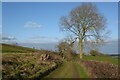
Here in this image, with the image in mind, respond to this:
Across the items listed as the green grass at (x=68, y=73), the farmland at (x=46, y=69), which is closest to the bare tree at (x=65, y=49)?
the farmland at (x=46, y=69)

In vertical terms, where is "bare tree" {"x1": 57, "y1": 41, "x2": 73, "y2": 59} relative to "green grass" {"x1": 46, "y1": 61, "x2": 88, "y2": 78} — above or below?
above

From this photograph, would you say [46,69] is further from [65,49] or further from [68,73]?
[65,49]

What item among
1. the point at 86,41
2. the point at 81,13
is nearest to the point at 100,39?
the point at 86,41

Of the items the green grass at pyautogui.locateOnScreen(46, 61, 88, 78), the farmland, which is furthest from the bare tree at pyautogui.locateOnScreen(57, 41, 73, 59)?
the green grass at pyautogui.locateOnScreen(46, 61, 88, 78)

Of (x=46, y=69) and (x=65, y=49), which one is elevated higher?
(x=65, y=49)

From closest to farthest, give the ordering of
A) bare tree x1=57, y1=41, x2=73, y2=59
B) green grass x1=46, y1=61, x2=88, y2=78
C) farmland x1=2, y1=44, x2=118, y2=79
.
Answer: farmland x1=2, y1=44, x2=118, y2=79 < green grass x1=46, y1=61, x2=88, y2=78 < bare tree x1=57, y1=41, x2=73, y2=59

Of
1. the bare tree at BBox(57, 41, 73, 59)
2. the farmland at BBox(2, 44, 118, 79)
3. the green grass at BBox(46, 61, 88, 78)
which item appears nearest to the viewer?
the farmland at BBox(2, 44, 118, 79)

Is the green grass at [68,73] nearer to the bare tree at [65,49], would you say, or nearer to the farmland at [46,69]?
the farmland at [46,69]

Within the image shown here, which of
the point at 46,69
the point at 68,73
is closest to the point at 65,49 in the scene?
the point at 46,69

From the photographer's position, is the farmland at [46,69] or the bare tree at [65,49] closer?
the farmland at [46,69]

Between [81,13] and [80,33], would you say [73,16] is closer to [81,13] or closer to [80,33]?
[81,13]

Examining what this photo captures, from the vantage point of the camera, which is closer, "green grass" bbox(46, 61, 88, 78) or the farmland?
the farmland

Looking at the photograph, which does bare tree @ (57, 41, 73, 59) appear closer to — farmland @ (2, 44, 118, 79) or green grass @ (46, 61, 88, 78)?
farmland @ (2, 44, 118, 79)

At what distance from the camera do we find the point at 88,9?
38.2 metres
